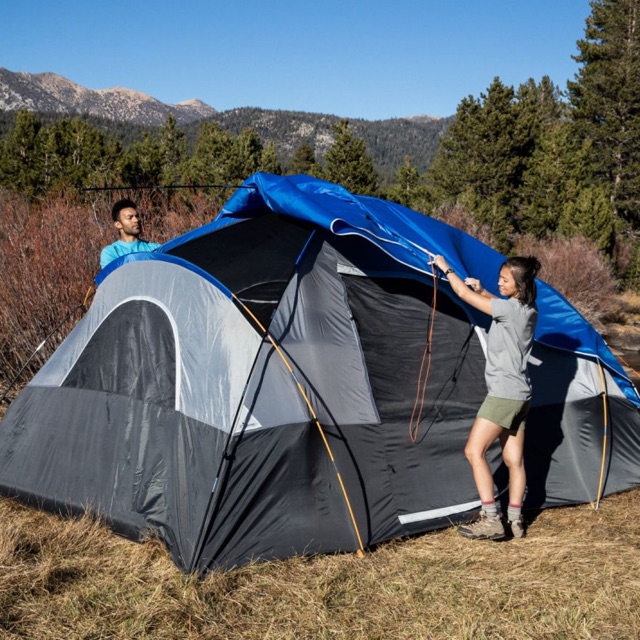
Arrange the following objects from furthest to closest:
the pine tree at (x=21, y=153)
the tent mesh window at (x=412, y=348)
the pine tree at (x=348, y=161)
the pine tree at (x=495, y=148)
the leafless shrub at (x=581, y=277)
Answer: the pine tree at (x=495, y=148)
the pine tree at (x=21, y=153)
the pine tree at (x=348, y=161)
the leafless shrub at (x=581, y=277)
the tent mesh window at (x=412, y=348)

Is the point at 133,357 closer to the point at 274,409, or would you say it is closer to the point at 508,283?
the point at 274,409

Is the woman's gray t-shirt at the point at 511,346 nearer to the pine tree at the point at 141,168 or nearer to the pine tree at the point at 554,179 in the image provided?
the pine tree at the point at 141,168

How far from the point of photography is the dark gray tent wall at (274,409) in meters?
4.07

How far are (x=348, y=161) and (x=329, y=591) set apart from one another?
2242 cm

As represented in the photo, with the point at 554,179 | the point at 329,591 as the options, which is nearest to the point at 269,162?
the point at 554,179

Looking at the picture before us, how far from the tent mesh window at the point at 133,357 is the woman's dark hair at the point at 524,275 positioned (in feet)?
6.89

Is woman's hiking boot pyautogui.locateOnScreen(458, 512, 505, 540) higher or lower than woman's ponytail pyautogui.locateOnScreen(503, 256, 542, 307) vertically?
lower

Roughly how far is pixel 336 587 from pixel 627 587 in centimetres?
149

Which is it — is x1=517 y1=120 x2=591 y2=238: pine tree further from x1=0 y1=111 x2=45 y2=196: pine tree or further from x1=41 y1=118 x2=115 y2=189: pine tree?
x1=0 y1=111 x2=45 y2=196: pine tree

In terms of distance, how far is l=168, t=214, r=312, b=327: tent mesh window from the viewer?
4.43 meters

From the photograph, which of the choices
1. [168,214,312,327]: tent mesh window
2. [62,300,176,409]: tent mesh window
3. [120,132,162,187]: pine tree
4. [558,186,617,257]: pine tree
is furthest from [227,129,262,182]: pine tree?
[62,300,176,409]: tent mesh window

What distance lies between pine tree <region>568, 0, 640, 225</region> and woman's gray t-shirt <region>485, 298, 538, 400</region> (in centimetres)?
2727

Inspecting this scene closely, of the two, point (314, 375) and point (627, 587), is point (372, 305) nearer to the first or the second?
point (314, 375)

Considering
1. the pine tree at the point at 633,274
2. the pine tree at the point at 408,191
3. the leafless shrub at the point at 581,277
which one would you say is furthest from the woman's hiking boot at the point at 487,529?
the pine tree at the point at 633,274
